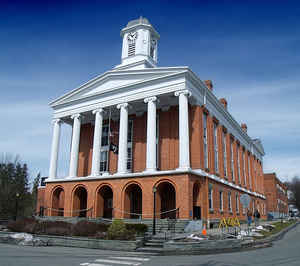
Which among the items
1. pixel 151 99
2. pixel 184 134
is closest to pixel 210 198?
pixel 184 134

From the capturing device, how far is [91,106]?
33.2 metres

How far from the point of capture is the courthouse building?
26.3 meters

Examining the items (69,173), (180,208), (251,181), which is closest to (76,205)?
(69,173)

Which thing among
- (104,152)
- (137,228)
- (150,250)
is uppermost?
(104,152)

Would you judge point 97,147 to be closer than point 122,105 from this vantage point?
No

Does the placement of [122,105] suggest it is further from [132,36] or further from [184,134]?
[132,36]

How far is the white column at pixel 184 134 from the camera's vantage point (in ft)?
81.6

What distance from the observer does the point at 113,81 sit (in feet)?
107

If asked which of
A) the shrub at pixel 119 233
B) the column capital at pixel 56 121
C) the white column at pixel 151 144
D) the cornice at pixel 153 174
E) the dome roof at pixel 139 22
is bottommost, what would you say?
the shrub at pixel 119 233

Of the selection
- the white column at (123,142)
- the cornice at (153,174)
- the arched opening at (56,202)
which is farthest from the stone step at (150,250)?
the arched opening at (56,202)

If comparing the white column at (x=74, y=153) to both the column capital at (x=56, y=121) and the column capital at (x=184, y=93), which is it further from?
the column capital at (x=184, y=93)

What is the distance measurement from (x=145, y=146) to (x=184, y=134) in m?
7.88

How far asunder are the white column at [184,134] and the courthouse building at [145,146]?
3.5 inches

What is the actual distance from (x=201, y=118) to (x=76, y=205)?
15676 mm
